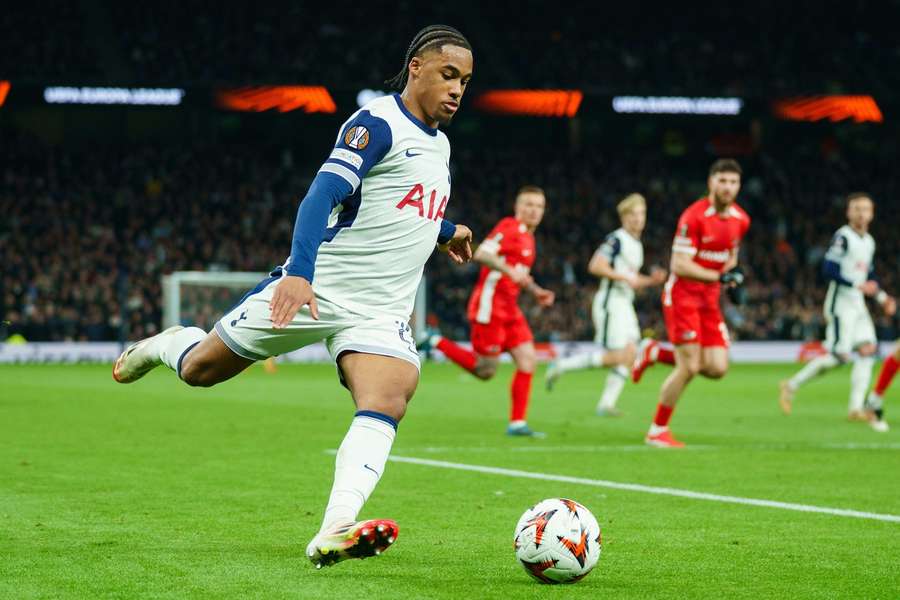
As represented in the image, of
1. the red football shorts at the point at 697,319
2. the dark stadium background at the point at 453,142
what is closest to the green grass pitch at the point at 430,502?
the red football shorts at the point at 697,319

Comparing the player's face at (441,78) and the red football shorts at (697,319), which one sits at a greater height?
the player's face at (441,78)

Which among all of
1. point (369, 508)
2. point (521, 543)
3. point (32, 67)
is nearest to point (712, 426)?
point (369, 508)

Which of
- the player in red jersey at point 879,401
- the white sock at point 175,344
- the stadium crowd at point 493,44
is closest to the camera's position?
the white sock at point 175,344

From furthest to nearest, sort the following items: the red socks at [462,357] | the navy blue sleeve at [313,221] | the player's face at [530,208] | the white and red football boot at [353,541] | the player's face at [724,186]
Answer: the red socks at [462,357] < the player's face at [530,208] < the player's face at [724,186] < the navy blue sleeve at [313,221] < the white and red football boot at [353,541]

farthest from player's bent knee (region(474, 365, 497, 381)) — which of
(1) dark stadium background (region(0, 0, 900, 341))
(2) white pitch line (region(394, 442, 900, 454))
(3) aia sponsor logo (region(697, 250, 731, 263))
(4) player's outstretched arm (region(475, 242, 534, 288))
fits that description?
(1) dark stadium background (region(0, 0, 900, 341))

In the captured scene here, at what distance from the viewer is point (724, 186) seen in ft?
38.9

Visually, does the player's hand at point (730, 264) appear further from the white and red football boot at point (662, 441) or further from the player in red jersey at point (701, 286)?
the white and red football boot at point (662, 441)

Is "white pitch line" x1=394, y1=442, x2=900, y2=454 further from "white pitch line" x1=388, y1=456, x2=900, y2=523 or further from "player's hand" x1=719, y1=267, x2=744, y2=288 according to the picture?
"player's hand" x1=719, y1=267, x2=744, y2=288

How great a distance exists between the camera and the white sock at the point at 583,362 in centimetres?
1609

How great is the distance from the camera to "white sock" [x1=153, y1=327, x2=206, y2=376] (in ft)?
21.1

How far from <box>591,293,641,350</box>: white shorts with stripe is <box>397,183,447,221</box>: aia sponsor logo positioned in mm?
10098

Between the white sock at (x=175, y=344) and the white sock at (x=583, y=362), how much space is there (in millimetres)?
9759

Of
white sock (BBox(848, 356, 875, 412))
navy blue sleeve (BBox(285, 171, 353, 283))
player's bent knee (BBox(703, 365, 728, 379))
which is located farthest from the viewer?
white sock (BBox(848, 356, 875, 412))

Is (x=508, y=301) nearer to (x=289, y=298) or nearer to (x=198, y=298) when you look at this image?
(x=289, y=298)
